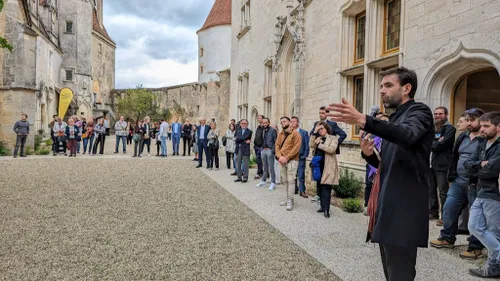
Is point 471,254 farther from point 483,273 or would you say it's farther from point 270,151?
point 270,151

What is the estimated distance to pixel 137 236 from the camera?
4.96 m

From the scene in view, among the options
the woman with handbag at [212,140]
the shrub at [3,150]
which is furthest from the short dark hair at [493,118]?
the shrub at [3,150]

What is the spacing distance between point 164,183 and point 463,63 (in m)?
6.95

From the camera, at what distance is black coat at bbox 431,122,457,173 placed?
529 cm

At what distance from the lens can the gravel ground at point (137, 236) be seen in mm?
3760

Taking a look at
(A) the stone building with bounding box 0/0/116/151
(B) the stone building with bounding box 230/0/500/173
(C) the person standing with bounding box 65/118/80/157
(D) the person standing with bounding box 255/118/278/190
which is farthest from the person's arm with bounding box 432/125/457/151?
(A) the stone building with bounding box 0/0/116/151

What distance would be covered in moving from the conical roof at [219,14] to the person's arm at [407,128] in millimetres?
40542

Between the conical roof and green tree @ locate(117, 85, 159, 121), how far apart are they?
1009 centimetres

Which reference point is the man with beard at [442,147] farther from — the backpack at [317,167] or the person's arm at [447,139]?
the backpack at [317,167]

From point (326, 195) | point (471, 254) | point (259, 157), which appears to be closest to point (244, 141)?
point (259, 157)

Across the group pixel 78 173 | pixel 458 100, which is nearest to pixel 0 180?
pixel 78 173

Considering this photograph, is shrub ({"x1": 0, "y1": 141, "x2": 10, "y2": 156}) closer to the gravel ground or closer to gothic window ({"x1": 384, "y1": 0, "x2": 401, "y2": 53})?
the gravel ground

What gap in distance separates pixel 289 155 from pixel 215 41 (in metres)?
36.6

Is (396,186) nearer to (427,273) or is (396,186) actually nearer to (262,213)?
(427,273)
